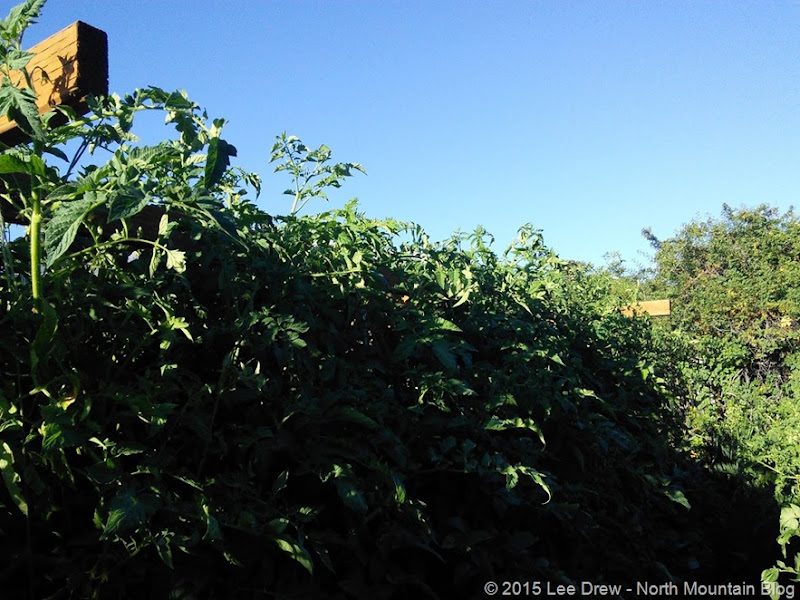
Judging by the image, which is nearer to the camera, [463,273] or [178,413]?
[178,413]

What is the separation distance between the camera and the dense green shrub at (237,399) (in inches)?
61.1

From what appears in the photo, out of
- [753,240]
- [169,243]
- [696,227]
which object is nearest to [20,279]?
[169,243]

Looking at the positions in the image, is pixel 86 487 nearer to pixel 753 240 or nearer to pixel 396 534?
pixel 396 534

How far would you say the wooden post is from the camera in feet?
6.66

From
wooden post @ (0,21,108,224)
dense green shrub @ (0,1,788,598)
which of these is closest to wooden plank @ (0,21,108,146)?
wooden post @ (0,21,108,224)

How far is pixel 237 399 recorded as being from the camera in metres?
1.75

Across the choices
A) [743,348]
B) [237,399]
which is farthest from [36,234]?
[743,348]

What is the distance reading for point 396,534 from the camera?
1948 mm

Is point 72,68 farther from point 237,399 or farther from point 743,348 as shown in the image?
point 743,348

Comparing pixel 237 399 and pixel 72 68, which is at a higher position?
pixel 72 68

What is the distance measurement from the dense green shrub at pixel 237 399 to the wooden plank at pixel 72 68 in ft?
0.69

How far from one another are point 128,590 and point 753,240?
11367 millimetres

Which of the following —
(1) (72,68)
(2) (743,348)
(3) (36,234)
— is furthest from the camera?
(2) (743,348)

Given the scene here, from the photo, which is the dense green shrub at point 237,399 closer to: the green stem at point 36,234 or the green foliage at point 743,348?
the green stem at point 36,234
